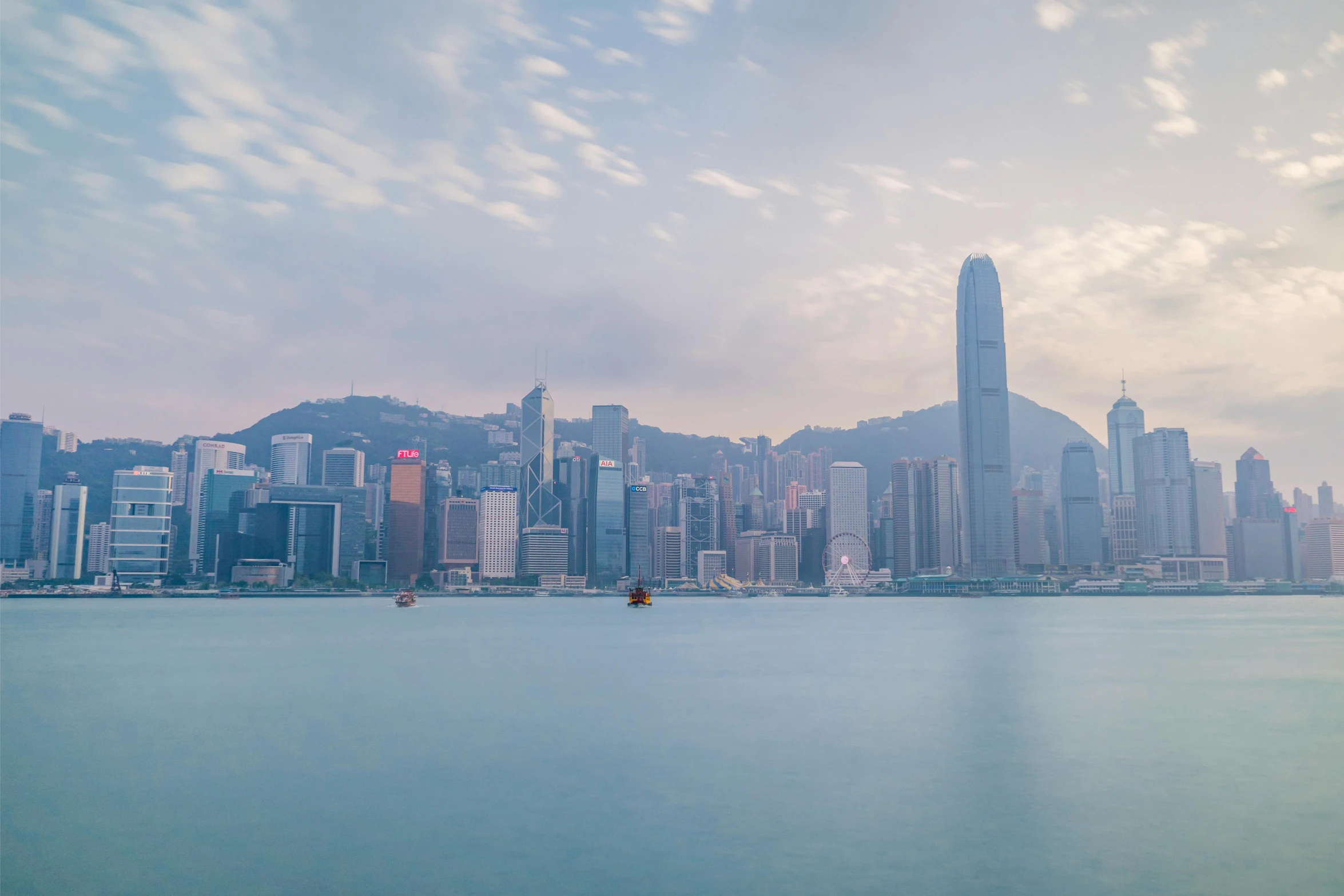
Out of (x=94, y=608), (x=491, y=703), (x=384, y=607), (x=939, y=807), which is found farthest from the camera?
(x=384, y=607)

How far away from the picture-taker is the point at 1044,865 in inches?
778

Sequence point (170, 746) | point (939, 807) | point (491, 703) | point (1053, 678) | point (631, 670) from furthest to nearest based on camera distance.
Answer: point (631, 670) < point (1053, 678) < point (491, 703) < point (170, 746) < point (939, 807)

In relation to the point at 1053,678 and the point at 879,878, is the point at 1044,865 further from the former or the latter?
the point at 1053,678

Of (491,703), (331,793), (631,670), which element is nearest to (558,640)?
(631,670)

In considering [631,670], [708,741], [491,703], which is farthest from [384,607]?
A: [708,741]

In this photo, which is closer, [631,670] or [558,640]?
[631,670]

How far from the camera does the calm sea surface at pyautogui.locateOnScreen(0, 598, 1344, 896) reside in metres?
19.5

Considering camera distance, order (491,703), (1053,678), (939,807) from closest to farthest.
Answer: (939,807), (491,703), (1053,678)

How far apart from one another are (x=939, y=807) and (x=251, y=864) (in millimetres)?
15893

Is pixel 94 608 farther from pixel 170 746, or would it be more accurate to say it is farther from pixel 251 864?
pixel 251 864

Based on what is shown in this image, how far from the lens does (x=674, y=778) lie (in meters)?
27.6

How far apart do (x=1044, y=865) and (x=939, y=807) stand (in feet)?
14.8

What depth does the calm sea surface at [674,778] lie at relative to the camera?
19453 mm

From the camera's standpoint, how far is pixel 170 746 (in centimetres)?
3281
